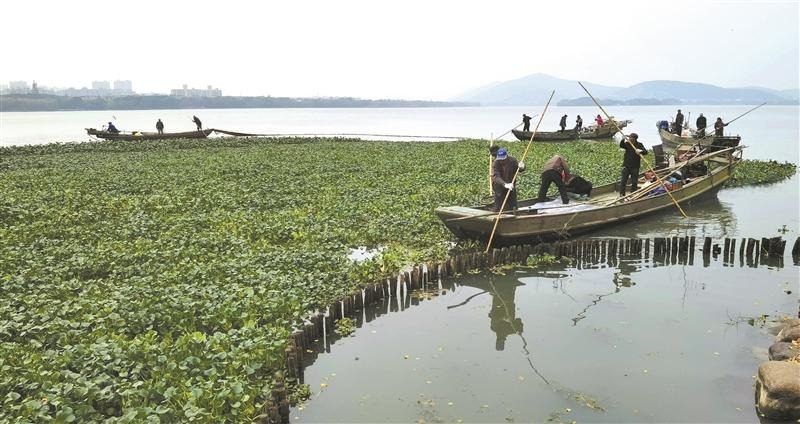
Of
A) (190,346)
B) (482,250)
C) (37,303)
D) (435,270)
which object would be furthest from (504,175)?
(37,303)

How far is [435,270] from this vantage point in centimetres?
1117

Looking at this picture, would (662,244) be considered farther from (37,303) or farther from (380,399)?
(37,303)

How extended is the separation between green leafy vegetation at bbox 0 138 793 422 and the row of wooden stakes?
0.32 metres

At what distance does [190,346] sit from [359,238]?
6626mm

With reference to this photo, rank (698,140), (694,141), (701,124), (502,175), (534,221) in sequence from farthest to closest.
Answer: (701,124) < (694,141) < (698,140) < (502,175) < (534,221)

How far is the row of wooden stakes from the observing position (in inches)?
296

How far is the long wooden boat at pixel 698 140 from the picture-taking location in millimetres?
24737

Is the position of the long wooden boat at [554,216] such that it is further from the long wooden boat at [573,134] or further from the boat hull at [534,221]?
the long wooden boat at [573,134]

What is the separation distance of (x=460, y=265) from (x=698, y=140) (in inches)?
754

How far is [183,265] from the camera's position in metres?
10.6

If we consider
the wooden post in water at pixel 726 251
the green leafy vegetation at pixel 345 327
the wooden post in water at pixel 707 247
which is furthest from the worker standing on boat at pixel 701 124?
the green leafy vegetation at pixel 345 327

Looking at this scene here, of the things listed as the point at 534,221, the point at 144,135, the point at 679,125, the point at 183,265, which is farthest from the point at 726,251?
the point at 144,135

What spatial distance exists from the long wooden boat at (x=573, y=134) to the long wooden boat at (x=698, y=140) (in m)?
6.76

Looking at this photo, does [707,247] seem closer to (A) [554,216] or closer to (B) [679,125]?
(A) [554,216]
